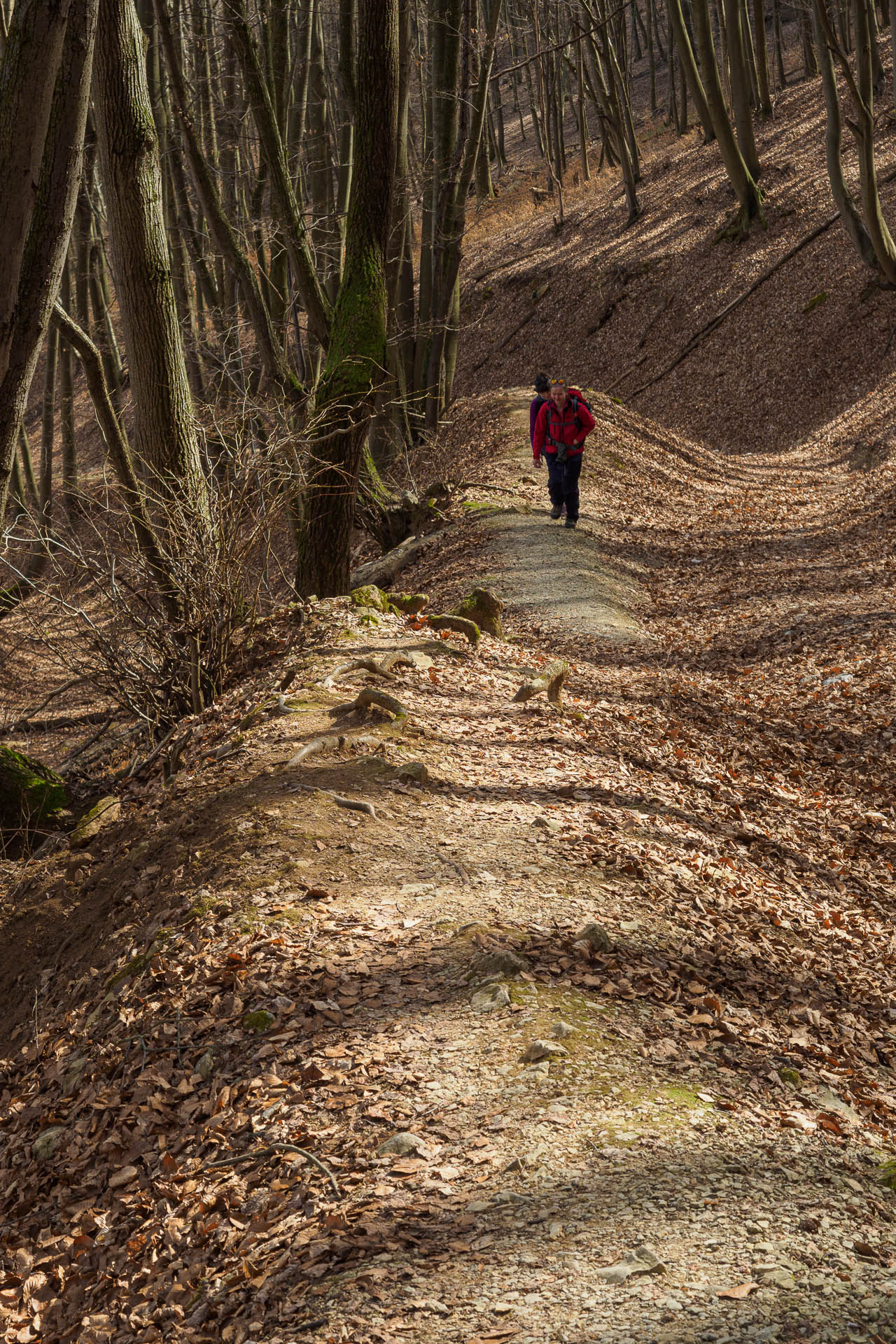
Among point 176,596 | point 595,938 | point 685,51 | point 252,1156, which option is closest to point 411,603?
point 176,596

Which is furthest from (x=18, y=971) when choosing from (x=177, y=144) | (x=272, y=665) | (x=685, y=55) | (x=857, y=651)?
(x=685, y=55)

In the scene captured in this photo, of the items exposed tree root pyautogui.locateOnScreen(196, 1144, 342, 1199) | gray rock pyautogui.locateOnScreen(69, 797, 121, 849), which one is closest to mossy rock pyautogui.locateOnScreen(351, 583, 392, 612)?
gray rock pyautogui.locateOnScreen(69, 797, 121, 849)

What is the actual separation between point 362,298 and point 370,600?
102 inches

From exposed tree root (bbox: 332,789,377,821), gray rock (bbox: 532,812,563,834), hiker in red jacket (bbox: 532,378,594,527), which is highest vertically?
hiker in red jacket (bbox: 532,378,594,527)

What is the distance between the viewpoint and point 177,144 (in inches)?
542

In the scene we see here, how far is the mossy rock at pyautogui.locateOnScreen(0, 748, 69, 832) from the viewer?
742cm

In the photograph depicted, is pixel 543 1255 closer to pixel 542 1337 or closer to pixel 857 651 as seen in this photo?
pixel 542 1337

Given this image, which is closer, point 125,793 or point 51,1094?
point 51,1094

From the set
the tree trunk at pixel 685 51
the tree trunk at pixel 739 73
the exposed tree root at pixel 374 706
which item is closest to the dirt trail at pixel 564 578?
the exposed tree root at pixel 374 706

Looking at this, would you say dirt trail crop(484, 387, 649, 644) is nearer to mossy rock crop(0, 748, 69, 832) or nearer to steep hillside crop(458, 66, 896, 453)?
mossy rock crop(0, 748, 69, 832)

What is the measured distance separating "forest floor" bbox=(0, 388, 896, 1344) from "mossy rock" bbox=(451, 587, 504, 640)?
0.89m

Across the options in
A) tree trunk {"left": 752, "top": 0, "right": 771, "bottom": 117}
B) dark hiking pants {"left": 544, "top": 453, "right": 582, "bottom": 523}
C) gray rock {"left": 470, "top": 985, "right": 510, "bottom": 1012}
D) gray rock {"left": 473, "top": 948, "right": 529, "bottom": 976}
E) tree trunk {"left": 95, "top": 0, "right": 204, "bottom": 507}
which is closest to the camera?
gray rock {"left": 470, "top": 985, "right": 510, "bottom": 1012}

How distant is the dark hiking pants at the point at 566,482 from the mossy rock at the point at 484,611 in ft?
11.5

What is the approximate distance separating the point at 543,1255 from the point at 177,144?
14.4 metres
